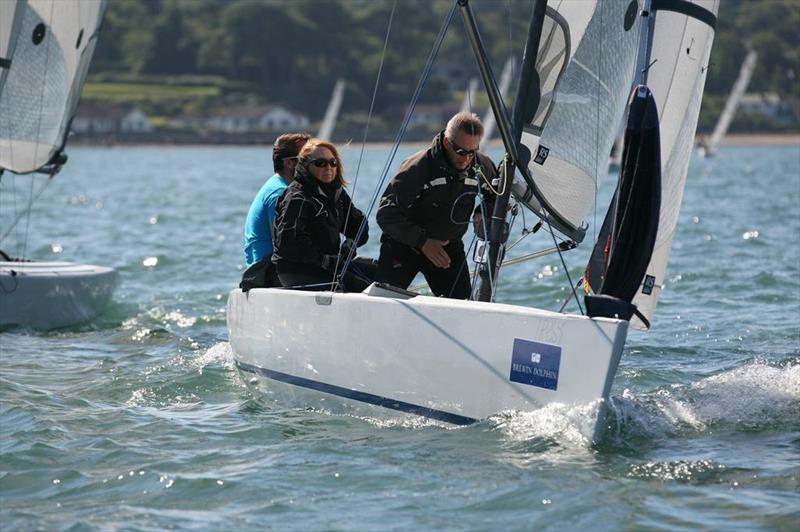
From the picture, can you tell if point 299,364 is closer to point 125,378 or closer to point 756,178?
point 125,378

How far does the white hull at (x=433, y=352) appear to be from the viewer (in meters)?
5.30

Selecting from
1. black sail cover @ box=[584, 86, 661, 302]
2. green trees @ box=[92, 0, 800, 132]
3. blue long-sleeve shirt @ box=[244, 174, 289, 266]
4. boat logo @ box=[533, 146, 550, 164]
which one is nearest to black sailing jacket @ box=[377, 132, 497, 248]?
boat logo @ box=[533, 146, 550, 164]

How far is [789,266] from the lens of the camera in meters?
12.2

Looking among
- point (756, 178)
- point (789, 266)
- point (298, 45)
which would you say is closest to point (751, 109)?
point (298, 45)

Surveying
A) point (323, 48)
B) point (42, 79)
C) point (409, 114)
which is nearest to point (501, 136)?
point (409, 114)

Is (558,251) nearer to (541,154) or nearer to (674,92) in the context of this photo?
(541,154)

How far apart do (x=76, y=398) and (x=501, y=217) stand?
2455 mm

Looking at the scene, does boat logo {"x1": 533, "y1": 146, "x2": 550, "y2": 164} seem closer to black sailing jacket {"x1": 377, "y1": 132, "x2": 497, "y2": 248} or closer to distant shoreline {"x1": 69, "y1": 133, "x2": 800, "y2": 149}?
black sailing jacket {"x1": 377, "y1": 132, "x2": 497, "y2": 248}

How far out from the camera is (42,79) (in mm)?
10555

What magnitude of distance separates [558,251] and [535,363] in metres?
0.79

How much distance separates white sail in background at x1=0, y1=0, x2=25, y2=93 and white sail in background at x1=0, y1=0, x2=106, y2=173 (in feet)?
0.05

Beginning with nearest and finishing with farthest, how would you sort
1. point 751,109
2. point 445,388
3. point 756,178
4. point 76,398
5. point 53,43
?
point 445,388 → point 76,398 → point 53,43 → point 756,178 → point 751,109

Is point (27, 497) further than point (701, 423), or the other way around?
point (701, 423)

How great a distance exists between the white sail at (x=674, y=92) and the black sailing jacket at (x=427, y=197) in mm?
861
